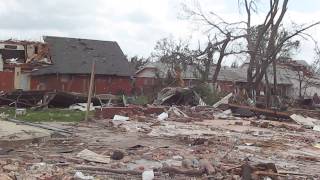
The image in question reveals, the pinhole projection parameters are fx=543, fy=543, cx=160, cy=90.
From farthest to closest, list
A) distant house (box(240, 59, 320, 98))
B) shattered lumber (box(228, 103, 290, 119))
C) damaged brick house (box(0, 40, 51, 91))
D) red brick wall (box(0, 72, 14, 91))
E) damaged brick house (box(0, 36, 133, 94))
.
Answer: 1. distant house (box(240, 59, 320, 98))
2. damaged brick house (box(0, 36, 133, 94))
3. damaged brick house (box(0, 40, 51, 91))
4. red brick wall (box(0, 72, 14, 91))
5. shattered lumber (box(228, 103, 290, 119))

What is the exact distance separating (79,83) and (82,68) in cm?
145

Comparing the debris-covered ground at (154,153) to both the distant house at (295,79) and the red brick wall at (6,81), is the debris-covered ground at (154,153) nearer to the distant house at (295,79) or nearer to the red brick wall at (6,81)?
the red brick wall at (6,81)

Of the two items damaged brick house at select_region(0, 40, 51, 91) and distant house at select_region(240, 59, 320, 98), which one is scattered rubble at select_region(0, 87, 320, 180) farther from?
distant house at select_region(240, 59, 320, 98)

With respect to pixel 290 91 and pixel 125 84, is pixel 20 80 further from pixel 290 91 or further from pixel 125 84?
pixel 290 91

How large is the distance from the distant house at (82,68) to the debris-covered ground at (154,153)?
31.1m

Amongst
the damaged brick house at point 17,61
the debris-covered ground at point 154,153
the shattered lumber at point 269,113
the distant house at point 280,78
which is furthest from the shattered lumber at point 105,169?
the distant house at point 280,78

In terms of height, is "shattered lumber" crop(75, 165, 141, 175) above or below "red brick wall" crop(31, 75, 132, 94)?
below

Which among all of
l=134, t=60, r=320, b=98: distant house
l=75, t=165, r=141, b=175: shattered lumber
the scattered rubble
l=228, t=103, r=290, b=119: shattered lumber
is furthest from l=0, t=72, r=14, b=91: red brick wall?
l=75, t=165, r=141, b=175: shattered lumber

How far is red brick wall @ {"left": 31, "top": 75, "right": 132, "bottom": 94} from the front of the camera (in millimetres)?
49781

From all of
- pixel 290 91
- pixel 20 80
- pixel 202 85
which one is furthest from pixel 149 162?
pixel 290 91

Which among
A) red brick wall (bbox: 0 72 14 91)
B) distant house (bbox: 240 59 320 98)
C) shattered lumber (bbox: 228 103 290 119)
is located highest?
distant house (bbox: 240 59 320 98)

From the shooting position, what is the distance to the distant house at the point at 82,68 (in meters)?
49.8

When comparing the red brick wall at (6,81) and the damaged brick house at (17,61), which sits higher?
the damaged brick house at (17,61)

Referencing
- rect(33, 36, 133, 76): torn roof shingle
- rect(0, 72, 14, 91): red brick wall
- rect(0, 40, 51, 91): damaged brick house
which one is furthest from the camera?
rect(33, 36, 133, 76): torn roof shingle
